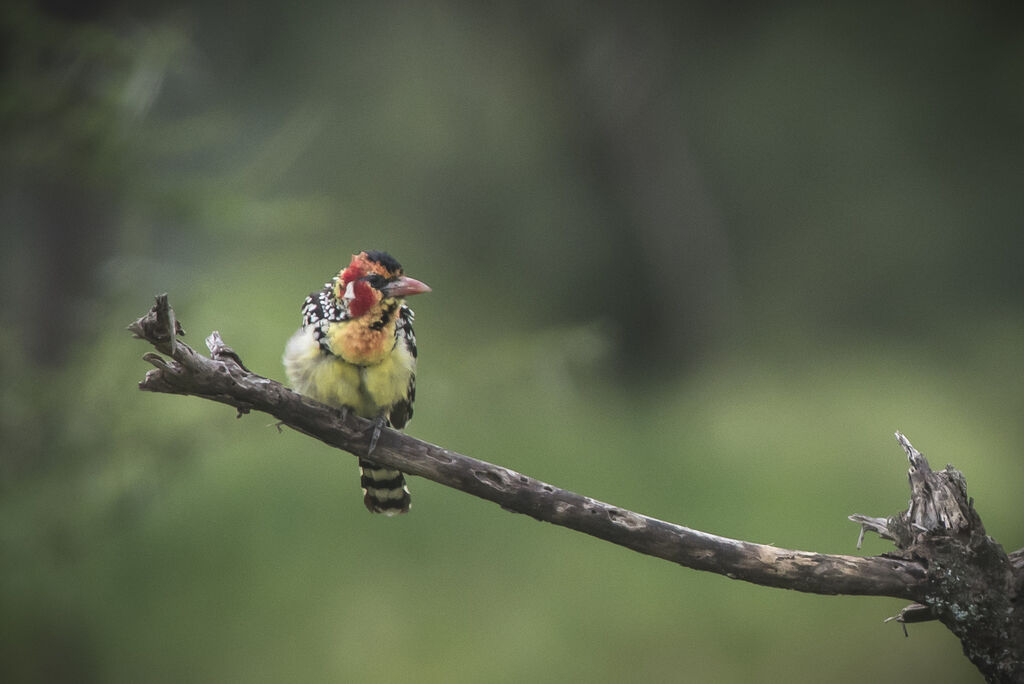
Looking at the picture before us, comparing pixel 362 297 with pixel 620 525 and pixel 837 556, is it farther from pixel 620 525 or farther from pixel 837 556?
pixel 837 556

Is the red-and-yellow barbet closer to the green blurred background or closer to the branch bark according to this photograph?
the branch bark

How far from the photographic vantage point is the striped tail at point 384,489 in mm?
1963

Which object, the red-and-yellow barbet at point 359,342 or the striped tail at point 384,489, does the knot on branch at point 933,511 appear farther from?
the striped tail at point 384,489

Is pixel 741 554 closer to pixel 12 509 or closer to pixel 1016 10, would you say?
pixel 12 509

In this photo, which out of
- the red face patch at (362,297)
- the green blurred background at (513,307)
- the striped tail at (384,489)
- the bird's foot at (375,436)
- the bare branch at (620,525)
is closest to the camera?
the bare branch at (620,525)

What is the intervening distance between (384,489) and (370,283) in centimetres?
48

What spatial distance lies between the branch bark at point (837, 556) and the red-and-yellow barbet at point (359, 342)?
278 millimetres

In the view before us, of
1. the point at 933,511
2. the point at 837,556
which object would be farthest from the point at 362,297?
the point at 933,511

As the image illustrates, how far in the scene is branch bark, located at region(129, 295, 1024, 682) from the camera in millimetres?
1419

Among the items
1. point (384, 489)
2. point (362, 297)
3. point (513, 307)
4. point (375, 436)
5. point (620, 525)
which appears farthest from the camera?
point (513, 307)

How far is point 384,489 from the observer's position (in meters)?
1.97

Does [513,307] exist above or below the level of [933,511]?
above

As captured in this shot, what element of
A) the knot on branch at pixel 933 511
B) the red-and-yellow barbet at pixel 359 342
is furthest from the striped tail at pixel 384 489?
the knot on branch at pixel 933 511

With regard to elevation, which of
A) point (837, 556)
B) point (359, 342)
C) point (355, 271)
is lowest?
point (837, 556)
